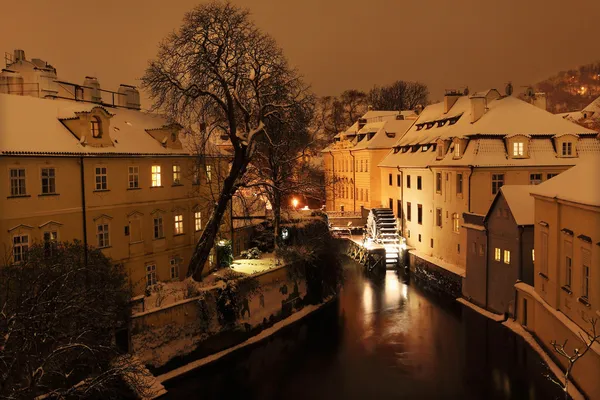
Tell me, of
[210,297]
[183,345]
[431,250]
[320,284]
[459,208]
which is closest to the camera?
[183,345]

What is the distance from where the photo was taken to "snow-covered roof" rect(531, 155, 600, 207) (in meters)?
13.7

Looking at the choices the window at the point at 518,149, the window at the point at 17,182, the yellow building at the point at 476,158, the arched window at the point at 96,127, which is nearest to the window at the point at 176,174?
the arched window at the point at 96,127

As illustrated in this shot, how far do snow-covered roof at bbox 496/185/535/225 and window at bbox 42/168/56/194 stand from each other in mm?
15923

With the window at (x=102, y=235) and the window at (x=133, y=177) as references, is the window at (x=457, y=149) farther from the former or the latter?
the window at (x=102, y=235)

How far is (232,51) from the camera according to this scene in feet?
65.3

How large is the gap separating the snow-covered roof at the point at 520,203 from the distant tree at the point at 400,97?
40.9 metres

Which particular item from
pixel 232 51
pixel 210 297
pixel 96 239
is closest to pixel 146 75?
pixel 232 51

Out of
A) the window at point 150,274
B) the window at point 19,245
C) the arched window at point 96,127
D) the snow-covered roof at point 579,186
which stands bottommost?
the window at point 150,274

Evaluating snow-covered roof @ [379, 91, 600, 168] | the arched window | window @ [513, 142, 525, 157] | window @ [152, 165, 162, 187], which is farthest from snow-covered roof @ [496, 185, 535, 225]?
the arched window

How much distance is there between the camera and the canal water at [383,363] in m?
16.3

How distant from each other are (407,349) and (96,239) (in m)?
11.5

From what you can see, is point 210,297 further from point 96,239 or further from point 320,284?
point 320,284

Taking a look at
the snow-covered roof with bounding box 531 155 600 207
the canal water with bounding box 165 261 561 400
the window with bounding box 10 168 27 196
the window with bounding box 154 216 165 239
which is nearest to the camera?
the snow-covered roof with bounding box 531 155 600 207

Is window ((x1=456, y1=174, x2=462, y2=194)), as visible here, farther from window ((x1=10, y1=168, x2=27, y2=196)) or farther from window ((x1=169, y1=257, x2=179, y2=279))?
window ((x1=10, y1=168, x2=27, y2=196))
